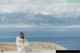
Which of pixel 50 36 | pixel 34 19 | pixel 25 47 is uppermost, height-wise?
pixel 34 19

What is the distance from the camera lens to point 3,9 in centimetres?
680

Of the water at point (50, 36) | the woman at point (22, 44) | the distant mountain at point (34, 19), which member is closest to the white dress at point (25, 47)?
the woman at point (22, 44)

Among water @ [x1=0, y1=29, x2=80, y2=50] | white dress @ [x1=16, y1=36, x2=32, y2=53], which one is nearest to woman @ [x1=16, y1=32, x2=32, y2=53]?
white dress @ [x1=16, y1=36, x2=32, y2=53]

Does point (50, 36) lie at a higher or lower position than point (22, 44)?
higher

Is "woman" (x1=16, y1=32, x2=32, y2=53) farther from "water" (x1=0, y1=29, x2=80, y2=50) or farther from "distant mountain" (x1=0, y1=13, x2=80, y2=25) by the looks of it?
"distant mountain" (x1=0, y1=13, x2=80, y2=25)

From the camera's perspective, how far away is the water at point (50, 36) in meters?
6.75

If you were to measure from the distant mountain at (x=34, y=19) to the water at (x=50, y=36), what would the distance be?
0.24m

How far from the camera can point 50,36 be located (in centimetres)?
679

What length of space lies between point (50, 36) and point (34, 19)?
2.04 feet

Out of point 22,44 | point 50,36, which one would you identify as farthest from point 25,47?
point 50,36

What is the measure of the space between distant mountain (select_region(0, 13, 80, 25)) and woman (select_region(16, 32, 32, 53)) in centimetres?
51

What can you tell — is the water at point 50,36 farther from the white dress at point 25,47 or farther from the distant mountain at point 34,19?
the white dress at point 25,47

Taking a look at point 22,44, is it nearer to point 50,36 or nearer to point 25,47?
point 25,47

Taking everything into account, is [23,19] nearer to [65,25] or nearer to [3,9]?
[3,9]
